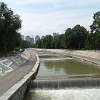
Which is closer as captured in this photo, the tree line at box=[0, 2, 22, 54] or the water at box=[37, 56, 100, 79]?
the water at box=[37, 56, 100, 79]

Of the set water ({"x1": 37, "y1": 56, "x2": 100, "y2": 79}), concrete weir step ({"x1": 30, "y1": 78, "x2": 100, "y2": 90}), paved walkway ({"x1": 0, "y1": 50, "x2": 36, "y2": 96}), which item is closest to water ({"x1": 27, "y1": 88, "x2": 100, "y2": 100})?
concrete weir step ({"x1": 30, "y1": 78, "x2": 100, "y2": 90})

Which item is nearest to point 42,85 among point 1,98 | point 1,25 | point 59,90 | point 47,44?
point 59,90

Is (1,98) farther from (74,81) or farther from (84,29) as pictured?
(84,29)

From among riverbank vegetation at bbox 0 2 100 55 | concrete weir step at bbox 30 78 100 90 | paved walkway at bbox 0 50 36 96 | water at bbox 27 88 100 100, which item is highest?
riverbank vegetation at bbox 0 2 100 55

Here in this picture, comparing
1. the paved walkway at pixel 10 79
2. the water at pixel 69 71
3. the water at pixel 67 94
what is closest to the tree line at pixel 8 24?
the water at pixel 69 71

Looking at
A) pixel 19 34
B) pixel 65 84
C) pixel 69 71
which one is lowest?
pixel 69 71

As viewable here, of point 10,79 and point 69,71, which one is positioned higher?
point 10,79

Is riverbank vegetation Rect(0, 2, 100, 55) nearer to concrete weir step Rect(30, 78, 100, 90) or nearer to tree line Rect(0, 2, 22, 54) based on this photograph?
tree line Rect(0, 2, 22, 54)

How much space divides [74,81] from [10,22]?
32.5 metres

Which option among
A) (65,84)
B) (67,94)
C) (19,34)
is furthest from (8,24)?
(67,94)

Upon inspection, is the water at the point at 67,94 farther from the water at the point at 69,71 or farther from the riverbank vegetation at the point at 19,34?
the riverbank vegetation at the point at 19,34

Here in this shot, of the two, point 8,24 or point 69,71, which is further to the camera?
point 8,24

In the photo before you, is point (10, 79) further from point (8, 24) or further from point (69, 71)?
point (8, 24)

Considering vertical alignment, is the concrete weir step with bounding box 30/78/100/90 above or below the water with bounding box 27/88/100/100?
above
